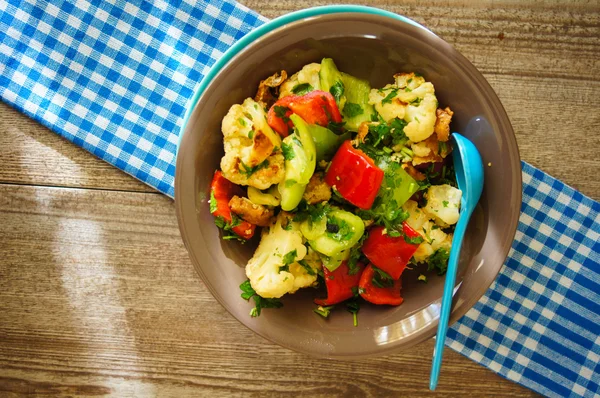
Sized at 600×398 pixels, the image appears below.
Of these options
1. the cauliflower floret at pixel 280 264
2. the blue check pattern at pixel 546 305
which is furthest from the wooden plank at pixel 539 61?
the cauliflower floret at pixel 280 264

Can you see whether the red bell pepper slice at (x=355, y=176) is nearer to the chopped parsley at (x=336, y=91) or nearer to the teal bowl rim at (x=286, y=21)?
the chopped parsley at (x=336, y=91)

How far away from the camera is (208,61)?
5.63 ft

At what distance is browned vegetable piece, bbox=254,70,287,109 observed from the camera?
1425mm

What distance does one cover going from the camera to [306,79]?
1412mm

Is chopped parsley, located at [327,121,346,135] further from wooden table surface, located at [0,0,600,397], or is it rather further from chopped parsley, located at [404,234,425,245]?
wooden table surface, located at [0,0,600,397]

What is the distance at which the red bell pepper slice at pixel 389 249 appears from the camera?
55.1 inches

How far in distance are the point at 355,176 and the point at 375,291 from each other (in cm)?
34

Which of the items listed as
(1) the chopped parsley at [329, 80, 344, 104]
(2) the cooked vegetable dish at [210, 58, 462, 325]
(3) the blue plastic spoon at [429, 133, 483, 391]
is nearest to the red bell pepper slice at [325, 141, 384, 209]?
(2) the cooked vegetable dish at [210, 58, 462, 325]

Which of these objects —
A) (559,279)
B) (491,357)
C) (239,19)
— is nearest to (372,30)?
(239,19)

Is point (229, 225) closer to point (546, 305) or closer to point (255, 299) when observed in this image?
point (255, 299)

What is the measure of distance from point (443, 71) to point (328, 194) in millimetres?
421

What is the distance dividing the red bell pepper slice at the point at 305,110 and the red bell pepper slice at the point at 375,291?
41cm

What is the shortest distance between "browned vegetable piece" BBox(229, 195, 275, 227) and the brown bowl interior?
105 millimetres

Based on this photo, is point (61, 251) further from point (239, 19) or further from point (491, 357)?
point (491, 357)
